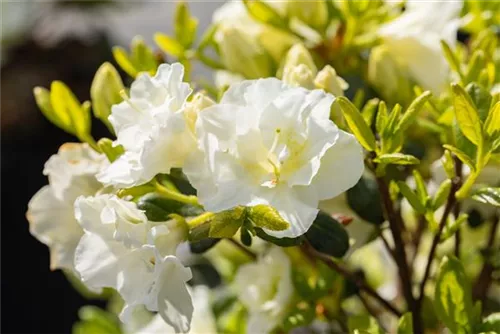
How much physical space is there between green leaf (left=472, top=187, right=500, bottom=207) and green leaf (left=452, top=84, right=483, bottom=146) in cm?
2

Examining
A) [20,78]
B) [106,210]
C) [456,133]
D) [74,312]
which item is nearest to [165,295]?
[106,210]

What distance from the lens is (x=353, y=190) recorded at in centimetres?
45

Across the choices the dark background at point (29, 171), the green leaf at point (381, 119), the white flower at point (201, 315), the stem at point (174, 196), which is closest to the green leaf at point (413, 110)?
the green leaf at point (381, 119)

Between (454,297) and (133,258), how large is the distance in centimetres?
17

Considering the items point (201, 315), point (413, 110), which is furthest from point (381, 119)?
point (201, 315)

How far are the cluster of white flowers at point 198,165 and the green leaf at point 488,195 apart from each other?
0.06 m

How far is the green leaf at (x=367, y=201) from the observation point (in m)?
0.44

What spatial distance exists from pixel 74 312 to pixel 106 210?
1.57 meters

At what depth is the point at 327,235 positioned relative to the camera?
426 millimetres

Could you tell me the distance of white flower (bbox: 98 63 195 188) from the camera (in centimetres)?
37

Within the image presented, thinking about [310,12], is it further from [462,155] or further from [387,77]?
[462,155]

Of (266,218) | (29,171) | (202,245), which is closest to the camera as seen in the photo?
(266,218)

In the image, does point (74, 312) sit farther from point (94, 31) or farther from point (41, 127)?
point (94, 31)

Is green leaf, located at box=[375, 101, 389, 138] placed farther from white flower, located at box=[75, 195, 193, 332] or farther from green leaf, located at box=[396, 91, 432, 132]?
white flower, located at box=[75, 195, 193, 332]
